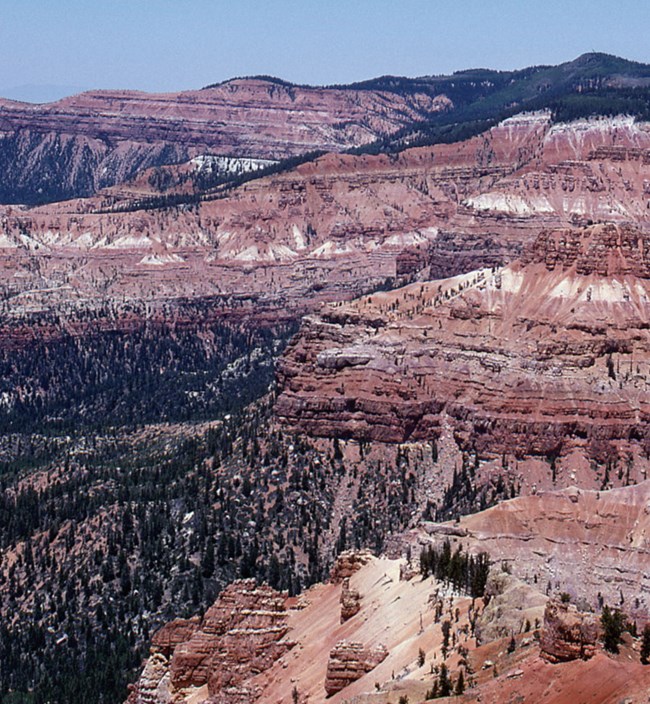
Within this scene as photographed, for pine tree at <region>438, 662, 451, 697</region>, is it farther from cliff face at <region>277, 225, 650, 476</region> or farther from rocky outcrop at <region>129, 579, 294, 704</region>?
cliff face at <region>277, 225, 650, 476</region>

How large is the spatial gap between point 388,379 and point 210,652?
278 ft

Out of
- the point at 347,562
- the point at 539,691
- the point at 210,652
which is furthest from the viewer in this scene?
the point at 347,562

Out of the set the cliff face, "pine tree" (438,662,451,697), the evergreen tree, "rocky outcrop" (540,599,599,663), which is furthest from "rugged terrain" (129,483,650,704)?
the cliff face

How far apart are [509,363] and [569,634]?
353ft

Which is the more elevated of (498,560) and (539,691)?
(539,691)

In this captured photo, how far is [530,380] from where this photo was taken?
156m

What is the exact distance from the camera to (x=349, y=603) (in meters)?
77.8

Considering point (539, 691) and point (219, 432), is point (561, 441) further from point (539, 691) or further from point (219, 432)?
point (539, 691)

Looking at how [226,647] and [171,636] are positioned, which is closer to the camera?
[226,647]

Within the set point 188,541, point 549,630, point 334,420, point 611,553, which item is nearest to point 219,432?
point 334,420

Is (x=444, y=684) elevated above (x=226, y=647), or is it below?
above

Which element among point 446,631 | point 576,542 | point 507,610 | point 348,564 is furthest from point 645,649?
point 576,542

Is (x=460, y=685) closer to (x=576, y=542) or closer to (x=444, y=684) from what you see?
(x=444, y=684)

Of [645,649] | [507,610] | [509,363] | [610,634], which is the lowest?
[509,363]
